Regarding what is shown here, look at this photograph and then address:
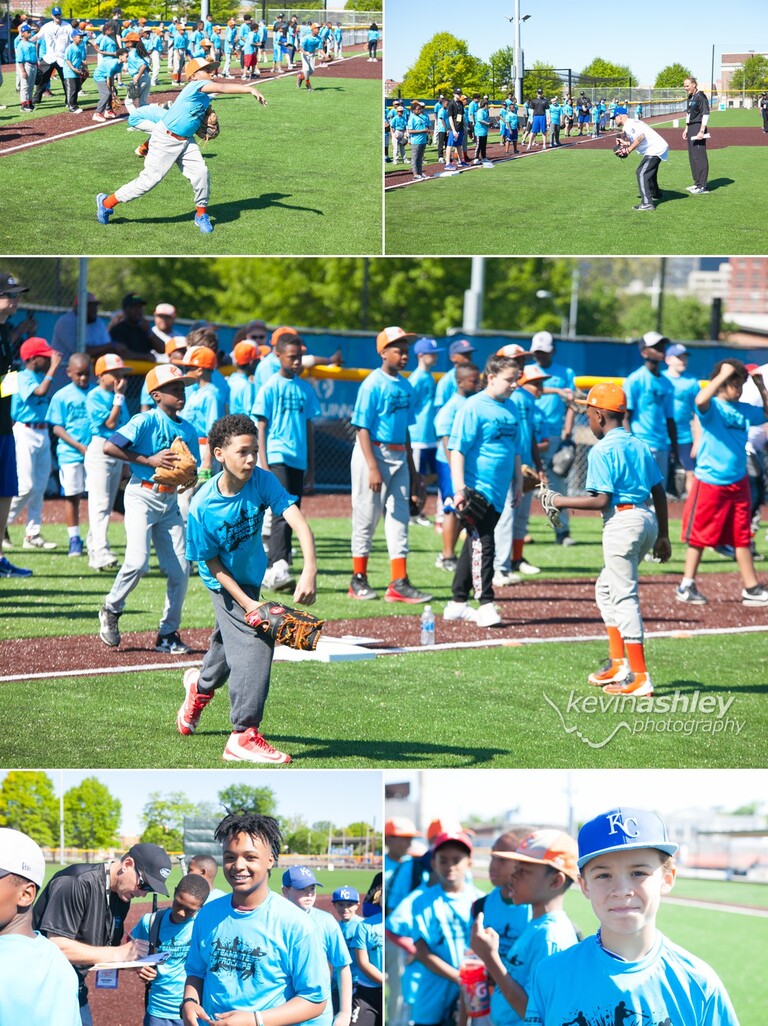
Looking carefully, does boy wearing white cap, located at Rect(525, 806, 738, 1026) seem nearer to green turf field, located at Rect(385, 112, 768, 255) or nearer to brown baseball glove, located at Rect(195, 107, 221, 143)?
brown baseball glove, located at Rect(195, 107, 221, 143)

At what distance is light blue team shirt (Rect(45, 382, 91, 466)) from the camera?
1109 centimetres

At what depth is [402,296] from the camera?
137 ft

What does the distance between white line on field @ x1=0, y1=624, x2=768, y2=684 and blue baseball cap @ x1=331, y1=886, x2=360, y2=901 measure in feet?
8.29

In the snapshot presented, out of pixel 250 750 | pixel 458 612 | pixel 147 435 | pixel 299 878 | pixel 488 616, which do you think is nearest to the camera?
pixel 299 878

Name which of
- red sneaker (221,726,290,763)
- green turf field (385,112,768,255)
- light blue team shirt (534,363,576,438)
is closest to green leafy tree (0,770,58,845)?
red sneaker (221,726,290,763)

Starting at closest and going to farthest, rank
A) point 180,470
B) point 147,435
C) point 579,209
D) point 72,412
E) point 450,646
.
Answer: point 180,470 → point 147,435 → point 450,646 → point 72,412 → point 579,209

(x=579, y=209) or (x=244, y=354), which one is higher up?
(x=579, y=209)

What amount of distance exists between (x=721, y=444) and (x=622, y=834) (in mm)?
7213

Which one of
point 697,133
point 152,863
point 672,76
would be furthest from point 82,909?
point 697,133

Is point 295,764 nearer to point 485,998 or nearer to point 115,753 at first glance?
point 115,753

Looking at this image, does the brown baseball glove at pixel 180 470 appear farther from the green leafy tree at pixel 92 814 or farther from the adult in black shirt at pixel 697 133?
the adult in black shirt at pixel 697 133

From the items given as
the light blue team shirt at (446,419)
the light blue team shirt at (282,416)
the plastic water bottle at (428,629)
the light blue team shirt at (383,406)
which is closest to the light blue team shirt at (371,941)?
the plastic water bottle at (428,629)

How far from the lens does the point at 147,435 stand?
7219 mm

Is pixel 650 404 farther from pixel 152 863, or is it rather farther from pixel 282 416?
pixel 152 863
